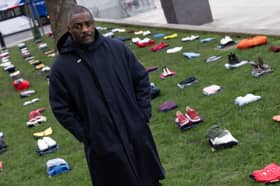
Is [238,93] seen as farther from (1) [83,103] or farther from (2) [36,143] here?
(1) [83,103]

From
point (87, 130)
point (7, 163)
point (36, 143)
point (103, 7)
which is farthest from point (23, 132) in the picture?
point (103, 7)

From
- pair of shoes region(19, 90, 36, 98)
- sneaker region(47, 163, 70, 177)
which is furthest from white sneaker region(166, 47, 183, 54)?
sneaker region(47, 163, 70, 177)

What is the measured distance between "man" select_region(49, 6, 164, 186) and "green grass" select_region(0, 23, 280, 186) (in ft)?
4.41

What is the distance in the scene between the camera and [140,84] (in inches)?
154

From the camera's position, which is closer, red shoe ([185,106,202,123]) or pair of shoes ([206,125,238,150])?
pair of shoes ([206,125,238,150])

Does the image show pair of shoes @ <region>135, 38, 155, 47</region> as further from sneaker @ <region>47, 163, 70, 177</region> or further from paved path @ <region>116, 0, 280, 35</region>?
sneaker @ <region>47, 163, 70, 177</region>

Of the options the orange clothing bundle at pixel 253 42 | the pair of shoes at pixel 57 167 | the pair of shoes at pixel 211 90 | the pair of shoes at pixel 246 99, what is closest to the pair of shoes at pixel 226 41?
the orange clothing bundle at pixel 253 42

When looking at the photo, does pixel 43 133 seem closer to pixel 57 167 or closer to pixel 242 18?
pixel 57 167

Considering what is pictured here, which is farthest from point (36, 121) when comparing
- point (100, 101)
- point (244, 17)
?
point (244, 17)

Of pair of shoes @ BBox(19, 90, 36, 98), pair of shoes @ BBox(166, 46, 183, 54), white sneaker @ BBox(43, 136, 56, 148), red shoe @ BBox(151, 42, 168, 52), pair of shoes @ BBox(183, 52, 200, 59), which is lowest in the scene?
pair of shoes @ BBox(19, 90, 36, 98)

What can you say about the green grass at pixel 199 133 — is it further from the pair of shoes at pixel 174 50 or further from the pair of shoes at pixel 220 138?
the pair of shoes at pixel 174 50

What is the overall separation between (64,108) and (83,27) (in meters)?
0.53

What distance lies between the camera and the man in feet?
12.2

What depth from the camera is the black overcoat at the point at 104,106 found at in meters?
3.71
